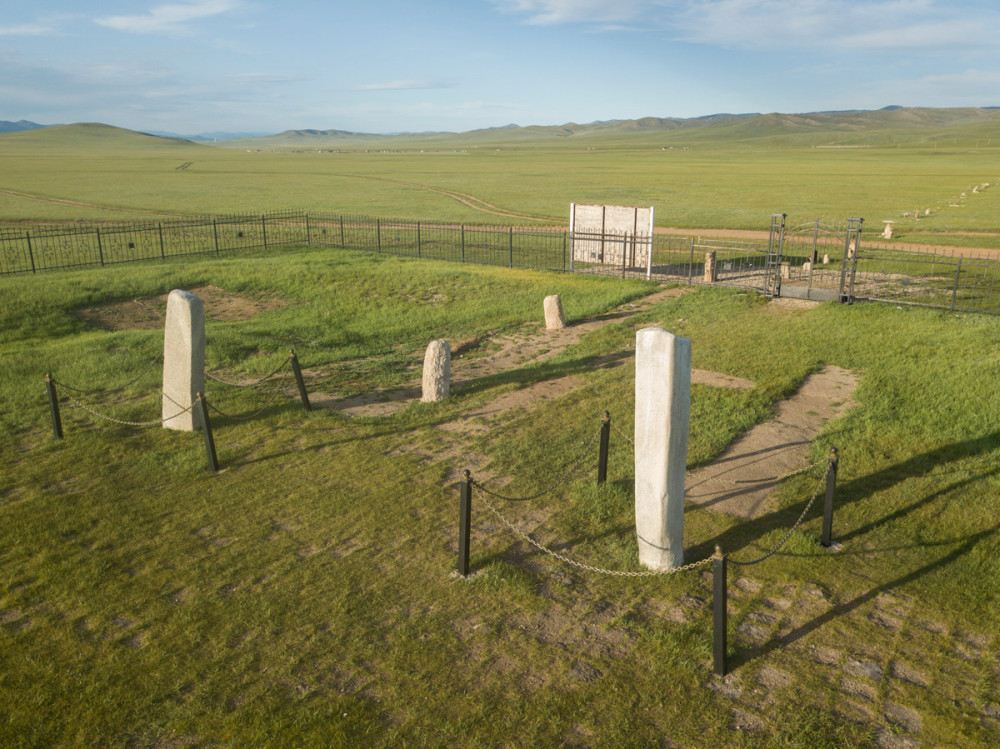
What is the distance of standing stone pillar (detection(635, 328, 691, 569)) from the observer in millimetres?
7305

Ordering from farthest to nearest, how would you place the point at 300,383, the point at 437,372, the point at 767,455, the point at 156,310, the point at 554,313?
1. the point at 156,310
2. the point at 554,313
3. the point at 437,372
4. the point at 300,383
5. the point at 767,455

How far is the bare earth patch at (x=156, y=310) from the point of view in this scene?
792 inches

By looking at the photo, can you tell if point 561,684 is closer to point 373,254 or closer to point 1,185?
point 373,254

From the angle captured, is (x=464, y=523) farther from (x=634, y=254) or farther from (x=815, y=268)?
(x=815, y=268)

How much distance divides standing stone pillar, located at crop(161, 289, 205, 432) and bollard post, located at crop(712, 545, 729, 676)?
8531 mm

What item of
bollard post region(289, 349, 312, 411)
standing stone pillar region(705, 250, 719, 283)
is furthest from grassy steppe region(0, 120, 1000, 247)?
bollard post region(289, 349, 312, 411)

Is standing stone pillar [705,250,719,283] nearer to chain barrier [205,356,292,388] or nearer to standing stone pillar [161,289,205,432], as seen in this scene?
chain barrier [205,356,292,388]

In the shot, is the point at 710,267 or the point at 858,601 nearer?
the point at 858,601

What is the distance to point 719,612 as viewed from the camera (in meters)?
6.16

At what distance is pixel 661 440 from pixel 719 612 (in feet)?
6.21

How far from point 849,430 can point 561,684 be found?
734 centimetres

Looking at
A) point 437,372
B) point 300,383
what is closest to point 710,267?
point 437,372

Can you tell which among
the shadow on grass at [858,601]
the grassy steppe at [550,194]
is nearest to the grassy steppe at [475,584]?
the shadow on grass at [858,601]

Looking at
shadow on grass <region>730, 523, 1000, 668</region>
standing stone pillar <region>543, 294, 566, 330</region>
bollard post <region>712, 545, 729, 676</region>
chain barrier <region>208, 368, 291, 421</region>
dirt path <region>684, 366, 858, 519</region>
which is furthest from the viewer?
standing stone pillar <region>543, 294, 566, 330</region>
